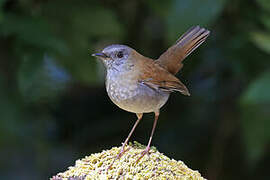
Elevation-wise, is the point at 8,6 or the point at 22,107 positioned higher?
the point at 8,6

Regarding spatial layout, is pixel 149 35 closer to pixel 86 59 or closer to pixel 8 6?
pixel 86 59

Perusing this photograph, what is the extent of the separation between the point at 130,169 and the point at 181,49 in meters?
1.53

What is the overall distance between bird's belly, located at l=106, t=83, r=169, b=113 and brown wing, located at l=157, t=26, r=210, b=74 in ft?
1.57

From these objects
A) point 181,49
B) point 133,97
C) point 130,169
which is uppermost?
point 181,49

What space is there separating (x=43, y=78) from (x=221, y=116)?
7.59 ft

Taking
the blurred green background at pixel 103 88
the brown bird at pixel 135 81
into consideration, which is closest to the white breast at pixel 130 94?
the brown bird at pixel 135 81

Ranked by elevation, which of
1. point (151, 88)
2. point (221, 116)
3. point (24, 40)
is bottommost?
point (151, 88)

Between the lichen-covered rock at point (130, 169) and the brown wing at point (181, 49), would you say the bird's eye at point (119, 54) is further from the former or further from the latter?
the lichen-covered rock at point (130, 169)

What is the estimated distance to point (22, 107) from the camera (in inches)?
216

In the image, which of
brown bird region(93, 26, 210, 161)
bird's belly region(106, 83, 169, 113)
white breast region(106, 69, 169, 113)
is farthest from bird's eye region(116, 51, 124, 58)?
bird's belly region(106, 83, 169, 113)

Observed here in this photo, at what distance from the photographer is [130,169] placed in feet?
11.1

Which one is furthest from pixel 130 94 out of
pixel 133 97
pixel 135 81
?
pixel 135 81

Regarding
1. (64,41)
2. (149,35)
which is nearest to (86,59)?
(64,41)

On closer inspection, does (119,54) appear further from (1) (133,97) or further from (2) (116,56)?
(1) (133,97)
